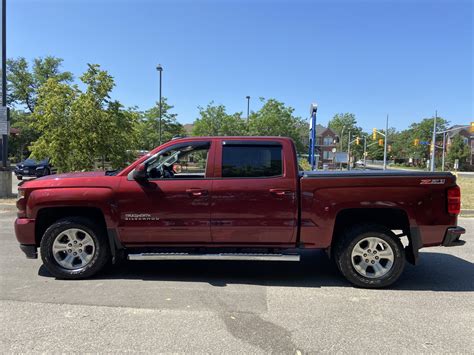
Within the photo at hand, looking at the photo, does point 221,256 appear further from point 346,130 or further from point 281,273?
point 346,130

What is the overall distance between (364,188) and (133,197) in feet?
9.48

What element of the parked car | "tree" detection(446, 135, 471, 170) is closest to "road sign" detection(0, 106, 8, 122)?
the parked car

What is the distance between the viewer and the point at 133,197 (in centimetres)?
501

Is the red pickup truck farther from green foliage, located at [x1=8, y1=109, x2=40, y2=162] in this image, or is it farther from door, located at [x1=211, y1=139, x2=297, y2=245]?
green foliage, located at [x1=8, y1=109, x2=40, y2=162]

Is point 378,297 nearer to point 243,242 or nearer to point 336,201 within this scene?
point 336,201

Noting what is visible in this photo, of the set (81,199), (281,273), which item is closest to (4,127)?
(81,199)

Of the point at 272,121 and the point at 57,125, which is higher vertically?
the point at 272,121

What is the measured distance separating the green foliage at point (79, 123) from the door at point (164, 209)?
876 cm

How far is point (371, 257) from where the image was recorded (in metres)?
4.98

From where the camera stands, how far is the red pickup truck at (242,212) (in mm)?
4898

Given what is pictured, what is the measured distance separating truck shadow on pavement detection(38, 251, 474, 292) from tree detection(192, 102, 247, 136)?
1383 inches

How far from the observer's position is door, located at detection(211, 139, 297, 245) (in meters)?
4.94

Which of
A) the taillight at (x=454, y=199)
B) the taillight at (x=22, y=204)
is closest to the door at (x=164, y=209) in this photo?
the taillight at (x=22, y=204)

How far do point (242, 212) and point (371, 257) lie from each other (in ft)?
5.66
